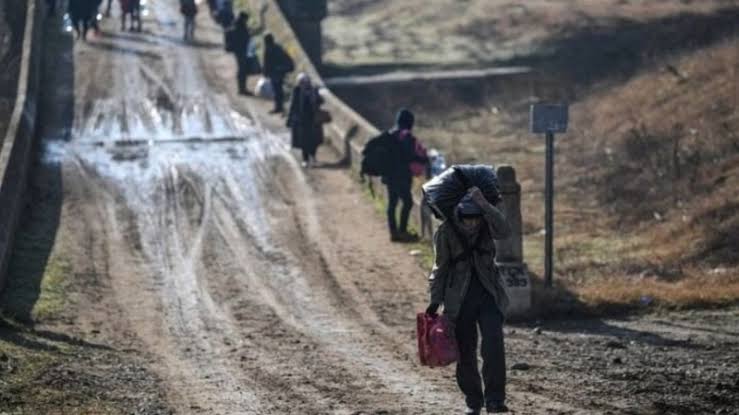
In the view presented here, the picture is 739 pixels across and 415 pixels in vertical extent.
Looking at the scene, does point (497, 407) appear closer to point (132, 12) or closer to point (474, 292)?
point (474, 292)

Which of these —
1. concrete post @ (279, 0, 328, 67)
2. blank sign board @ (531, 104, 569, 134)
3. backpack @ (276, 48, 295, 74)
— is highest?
concrete post @ (279, 0, 328, 67)

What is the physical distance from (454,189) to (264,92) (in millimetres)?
23545

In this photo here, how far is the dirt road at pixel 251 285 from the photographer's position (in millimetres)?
12641

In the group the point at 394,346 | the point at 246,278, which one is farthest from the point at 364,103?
the point at 394,346

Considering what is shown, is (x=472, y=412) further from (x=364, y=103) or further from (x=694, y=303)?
(x=364, y=103)

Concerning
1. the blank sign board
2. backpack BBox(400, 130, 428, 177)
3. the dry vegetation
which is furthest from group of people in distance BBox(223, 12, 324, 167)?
the blank sign board

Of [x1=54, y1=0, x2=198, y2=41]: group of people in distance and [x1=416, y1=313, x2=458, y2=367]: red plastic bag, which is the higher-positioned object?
[x1=54, y1=0, x2=198, y2=41]: group of people in distance

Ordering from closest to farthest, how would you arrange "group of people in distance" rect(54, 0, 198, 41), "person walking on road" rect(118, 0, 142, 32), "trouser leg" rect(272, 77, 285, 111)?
"trouser leg" rect(272, 77, 285, 111) → "group of people in distance" rect(54, 0, 198, 41) → "person walking on road" rect(118, 0, 142, 32)

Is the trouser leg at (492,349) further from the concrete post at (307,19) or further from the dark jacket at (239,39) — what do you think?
the concrete post at (307,19)

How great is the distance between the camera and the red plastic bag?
10.2m

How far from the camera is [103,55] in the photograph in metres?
37.2

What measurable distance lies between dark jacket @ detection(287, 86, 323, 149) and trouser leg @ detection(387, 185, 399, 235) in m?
5.73

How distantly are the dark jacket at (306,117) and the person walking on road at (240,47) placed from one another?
726 cm

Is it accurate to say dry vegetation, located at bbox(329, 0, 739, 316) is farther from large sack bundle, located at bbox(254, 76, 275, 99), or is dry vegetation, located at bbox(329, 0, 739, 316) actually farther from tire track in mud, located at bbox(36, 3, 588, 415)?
large sack bundle, located at bbox(254, 76, 275, 99)
